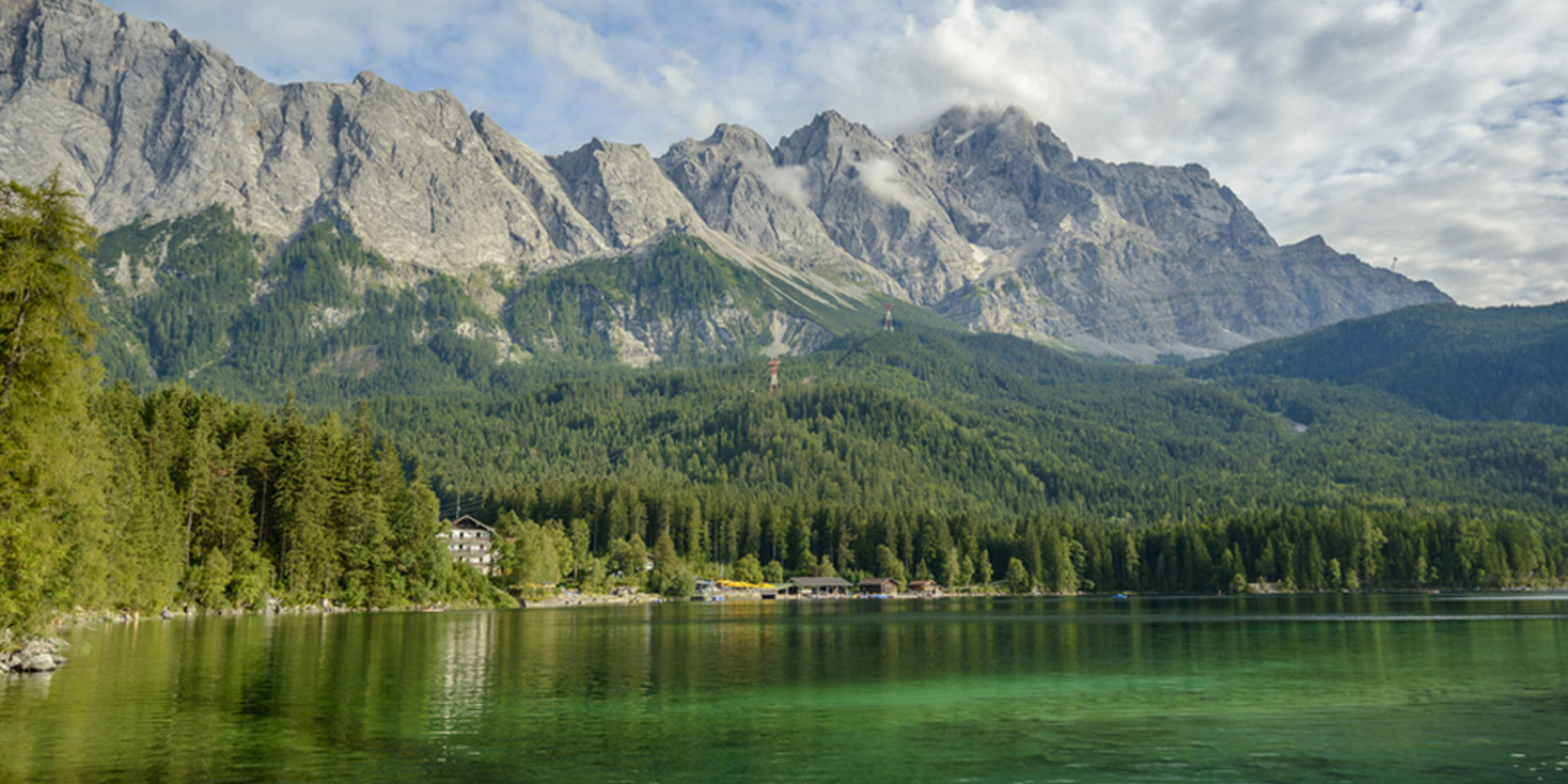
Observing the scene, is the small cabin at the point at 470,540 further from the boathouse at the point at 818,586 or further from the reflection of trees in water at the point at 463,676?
the reflection of trees in water at the point at 463,676

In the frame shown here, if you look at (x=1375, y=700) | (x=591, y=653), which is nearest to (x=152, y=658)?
(x=591, y=653)

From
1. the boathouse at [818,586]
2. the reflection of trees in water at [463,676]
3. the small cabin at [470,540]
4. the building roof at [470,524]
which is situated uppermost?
the building roof at [470,524]

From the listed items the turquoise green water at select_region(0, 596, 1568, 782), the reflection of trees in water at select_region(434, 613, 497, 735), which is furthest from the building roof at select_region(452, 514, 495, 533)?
the turquoise green water at select_region(0, 596, 1568, 782)

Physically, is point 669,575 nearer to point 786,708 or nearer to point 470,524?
point 470,524

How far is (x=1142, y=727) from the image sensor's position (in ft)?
114

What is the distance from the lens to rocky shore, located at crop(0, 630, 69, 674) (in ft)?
153

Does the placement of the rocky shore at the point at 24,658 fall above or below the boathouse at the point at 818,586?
above

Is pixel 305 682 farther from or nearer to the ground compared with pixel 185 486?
nearer to the ground

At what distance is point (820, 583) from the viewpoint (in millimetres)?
192750

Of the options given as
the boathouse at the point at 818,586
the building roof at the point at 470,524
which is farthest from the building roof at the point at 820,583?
the building roof at the point at 470,524

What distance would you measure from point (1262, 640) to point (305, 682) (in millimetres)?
62248

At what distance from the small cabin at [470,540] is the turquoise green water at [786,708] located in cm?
9809

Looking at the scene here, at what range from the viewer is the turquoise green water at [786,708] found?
27.8 meters

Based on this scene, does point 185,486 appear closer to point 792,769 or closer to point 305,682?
point 305,682
